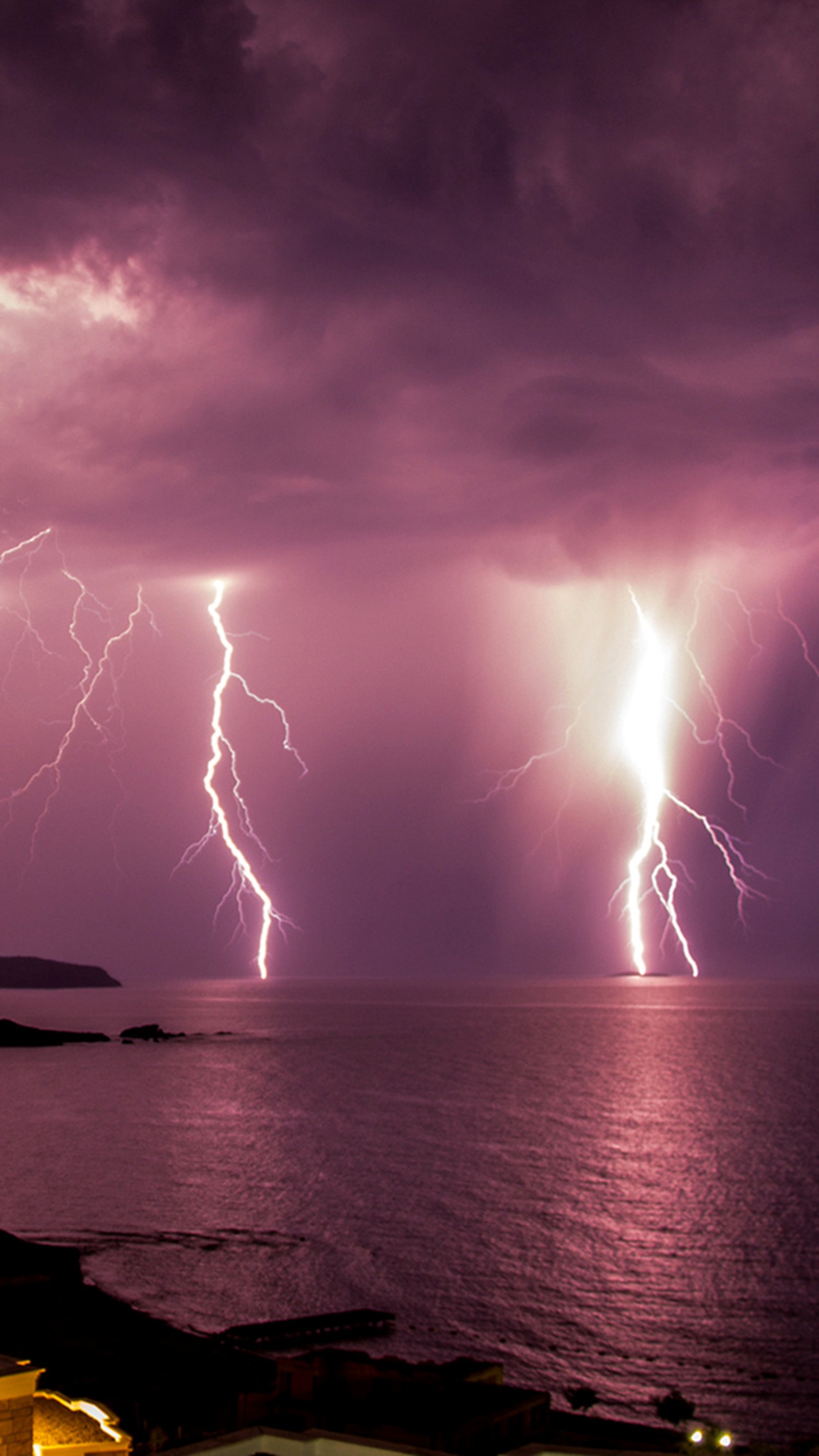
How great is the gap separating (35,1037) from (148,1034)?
13886 mm


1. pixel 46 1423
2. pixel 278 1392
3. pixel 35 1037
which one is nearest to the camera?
pixel 46 1423

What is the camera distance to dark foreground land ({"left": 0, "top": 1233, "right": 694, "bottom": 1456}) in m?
19.5

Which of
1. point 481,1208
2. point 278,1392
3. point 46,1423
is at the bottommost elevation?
point 481,1208

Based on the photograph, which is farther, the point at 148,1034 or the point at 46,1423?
the point at 148,1034

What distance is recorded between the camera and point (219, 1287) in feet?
117

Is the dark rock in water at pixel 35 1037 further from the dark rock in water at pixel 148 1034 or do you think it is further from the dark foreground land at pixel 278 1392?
the dark foreground land at pixel 278 1392

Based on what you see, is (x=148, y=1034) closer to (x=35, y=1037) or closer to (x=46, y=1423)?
(x=35, y=1037)

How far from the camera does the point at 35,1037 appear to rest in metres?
140

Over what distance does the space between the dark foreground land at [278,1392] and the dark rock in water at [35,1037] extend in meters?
113

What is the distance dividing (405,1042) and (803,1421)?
109 meters

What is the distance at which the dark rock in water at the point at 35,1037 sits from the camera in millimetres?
136625

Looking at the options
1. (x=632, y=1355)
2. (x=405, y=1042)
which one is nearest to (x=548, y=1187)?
(x=632, y=1355)

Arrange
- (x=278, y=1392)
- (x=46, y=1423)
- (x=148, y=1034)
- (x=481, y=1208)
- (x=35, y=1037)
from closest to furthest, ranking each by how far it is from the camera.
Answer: (x=46, y=1423) → (x=278, y=1392) → (x=481, y=1208) → (x=35, y=1037) → (x=148, y=1034)

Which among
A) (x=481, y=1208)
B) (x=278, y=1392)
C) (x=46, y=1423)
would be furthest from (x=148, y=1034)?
(x=46, y=1423)
